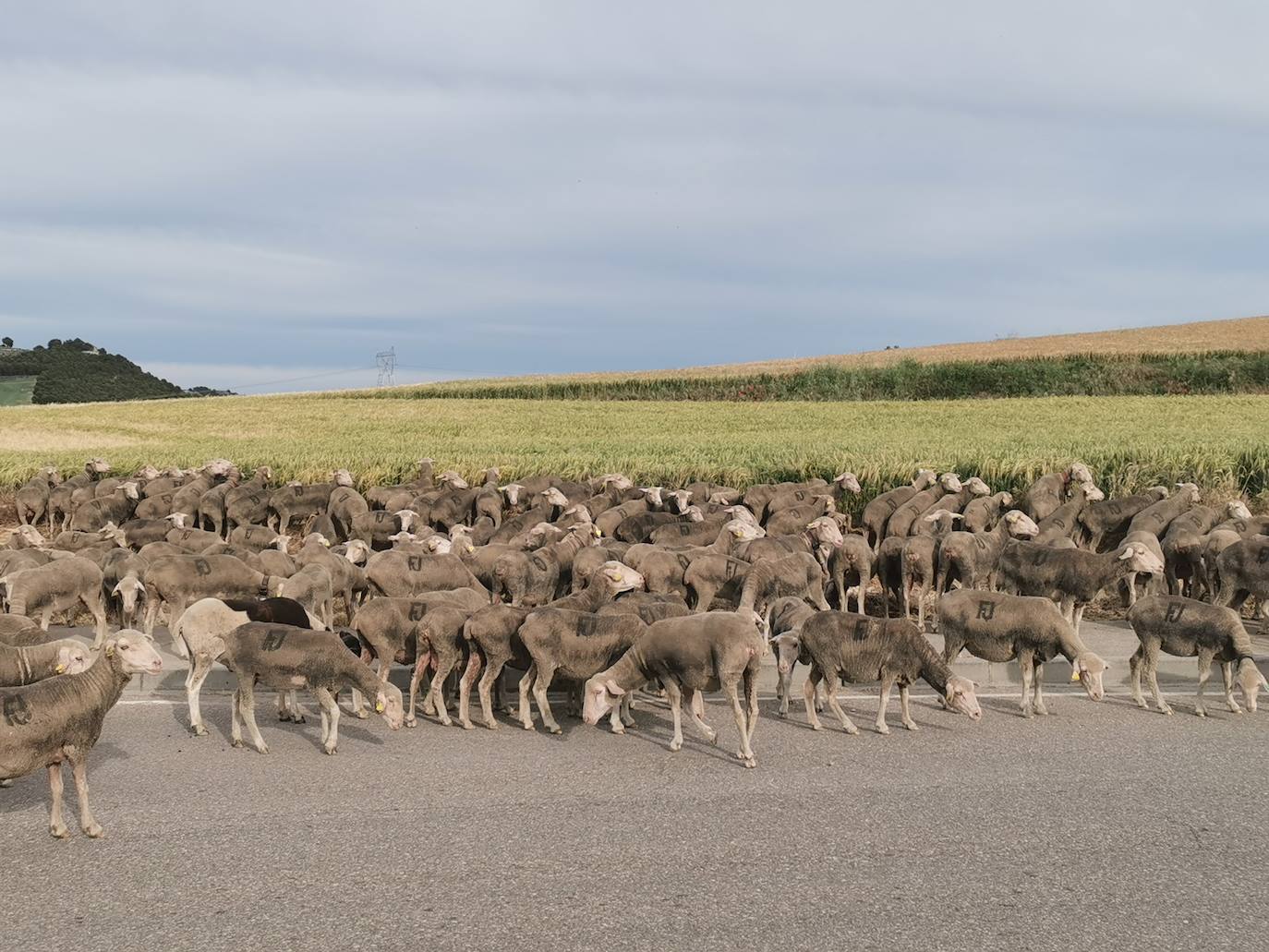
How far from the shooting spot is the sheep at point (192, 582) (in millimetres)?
13898

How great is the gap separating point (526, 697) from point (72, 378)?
341 ft

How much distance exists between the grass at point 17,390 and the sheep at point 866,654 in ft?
329

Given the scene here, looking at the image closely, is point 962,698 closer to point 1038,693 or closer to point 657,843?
point 1038,693

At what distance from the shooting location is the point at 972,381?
62.1 meters

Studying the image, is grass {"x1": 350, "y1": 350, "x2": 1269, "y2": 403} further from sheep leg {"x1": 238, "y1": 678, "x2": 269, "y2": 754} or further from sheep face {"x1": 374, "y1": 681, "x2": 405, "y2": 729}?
sheep leg {"x1": 238, "y1": 678, "x2": 269, "y2": 754}

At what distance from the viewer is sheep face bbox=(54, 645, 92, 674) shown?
9.01 metres

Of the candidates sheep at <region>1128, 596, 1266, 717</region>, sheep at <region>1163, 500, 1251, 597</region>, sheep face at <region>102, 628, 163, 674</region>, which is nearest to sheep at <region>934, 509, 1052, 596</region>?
sheep at <region>1163, 500, 1251, 597</region>

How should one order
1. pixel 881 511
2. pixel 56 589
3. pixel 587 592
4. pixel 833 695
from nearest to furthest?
pixel 833 695, pixel 587 592, pixel 56 589, pixel 881 511

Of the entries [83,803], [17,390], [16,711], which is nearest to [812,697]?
[83,803]

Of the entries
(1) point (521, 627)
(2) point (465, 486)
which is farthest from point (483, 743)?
(2) point (465, 486)

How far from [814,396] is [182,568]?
171 ft

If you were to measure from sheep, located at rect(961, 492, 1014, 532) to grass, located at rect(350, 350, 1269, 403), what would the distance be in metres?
41.8

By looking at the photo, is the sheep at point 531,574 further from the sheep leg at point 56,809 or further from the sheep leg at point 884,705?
the sheep leg at point 56,809

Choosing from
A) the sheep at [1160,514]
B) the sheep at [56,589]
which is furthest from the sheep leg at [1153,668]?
the sheep at [56,589]
